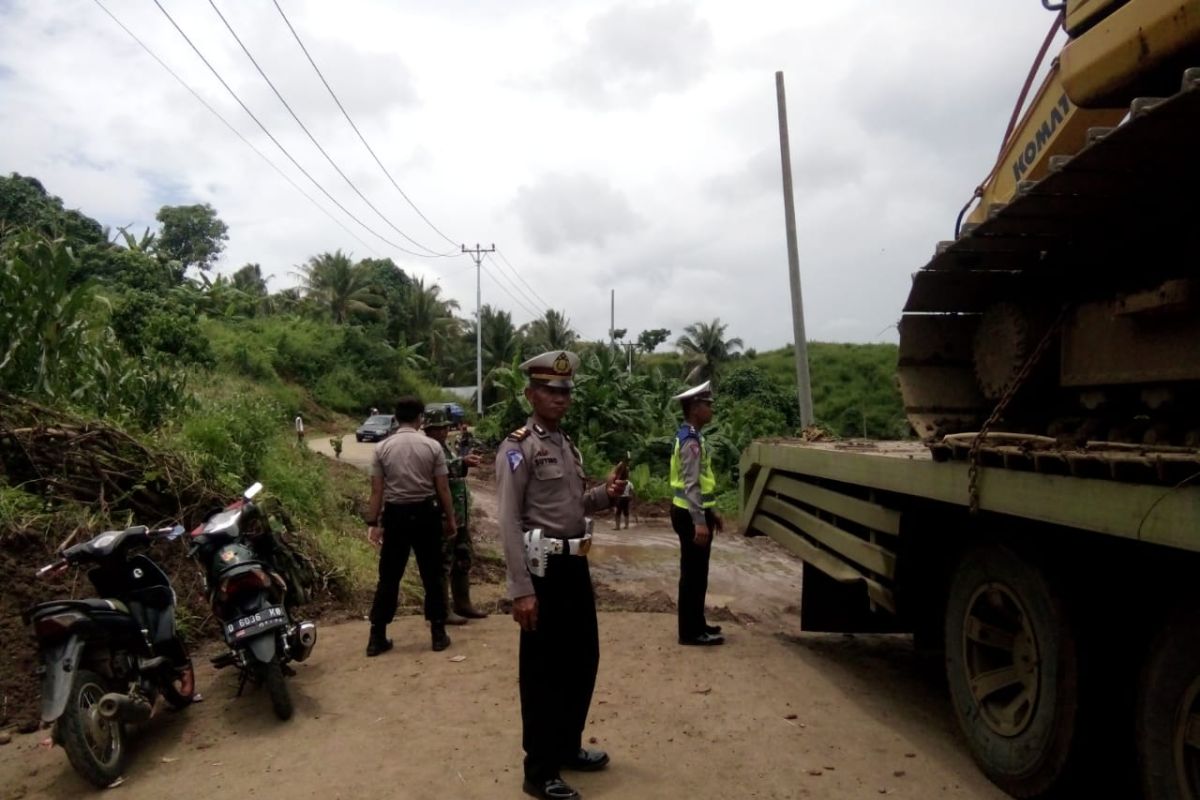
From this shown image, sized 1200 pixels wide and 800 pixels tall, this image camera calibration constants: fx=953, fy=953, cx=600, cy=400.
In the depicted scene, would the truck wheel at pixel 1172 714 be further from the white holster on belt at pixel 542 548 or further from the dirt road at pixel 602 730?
the white holster on belt at pixel 542 548

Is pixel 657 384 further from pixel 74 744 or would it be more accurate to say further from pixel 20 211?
pixel 20 211

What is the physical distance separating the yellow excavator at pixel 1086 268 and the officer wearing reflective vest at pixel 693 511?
1.56 metres

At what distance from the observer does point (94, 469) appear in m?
6.66

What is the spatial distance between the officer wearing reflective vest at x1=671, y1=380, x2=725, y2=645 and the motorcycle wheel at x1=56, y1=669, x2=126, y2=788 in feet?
10.7

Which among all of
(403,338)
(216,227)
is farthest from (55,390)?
(216,227)

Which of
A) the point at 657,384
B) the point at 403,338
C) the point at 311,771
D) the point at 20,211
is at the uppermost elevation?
the point at 20,211

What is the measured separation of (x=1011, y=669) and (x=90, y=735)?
12.4ft

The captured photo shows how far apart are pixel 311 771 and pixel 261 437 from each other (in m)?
5.95

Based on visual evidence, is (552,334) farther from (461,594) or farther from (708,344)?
(461,594)

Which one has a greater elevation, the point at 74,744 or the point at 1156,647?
the point at 1156,647

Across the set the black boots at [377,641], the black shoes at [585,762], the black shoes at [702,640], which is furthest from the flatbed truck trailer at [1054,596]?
the black boots at [377,641]

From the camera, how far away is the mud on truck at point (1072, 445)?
298 cm

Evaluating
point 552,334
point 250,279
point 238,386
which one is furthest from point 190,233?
point 238,386

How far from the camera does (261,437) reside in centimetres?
950
